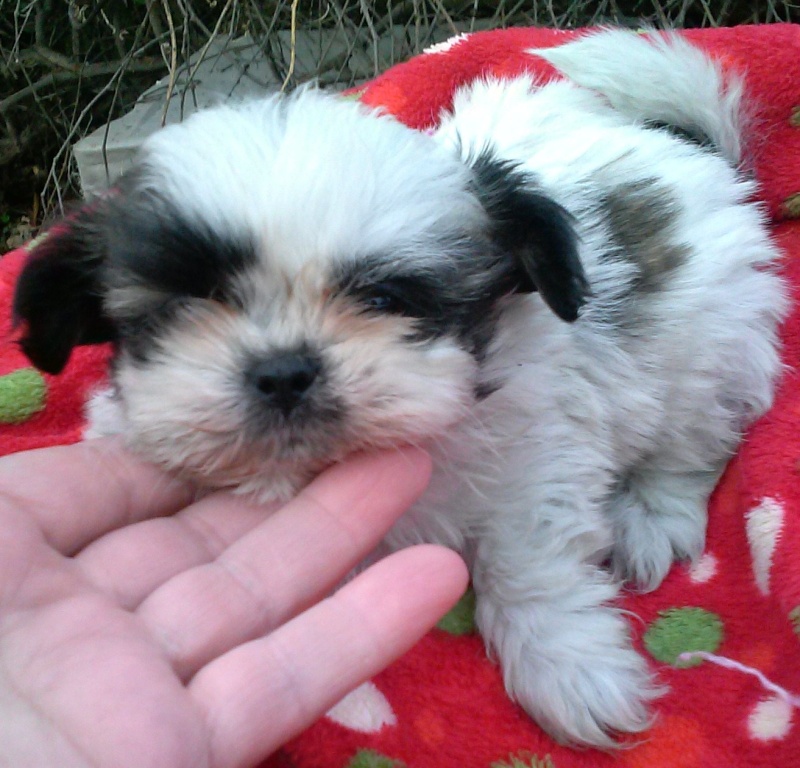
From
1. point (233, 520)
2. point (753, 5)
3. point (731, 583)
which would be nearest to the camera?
point (233, 520)

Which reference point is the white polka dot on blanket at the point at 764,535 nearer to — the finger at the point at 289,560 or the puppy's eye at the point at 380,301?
the finger at the point at 289,560

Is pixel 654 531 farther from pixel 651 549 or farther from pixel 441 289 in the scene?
pixel 441 289

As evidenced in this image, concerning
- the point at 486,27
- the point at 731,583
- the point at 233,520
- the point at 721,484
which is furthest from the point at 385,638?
the point at 486,27

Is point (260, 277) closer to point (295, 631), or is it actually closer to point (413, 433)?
point (413, 433)

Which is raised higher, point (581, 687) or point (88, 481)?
point (88, 481)

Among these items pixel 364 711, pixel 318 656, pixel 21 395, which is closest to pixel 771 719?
pixel 364 711

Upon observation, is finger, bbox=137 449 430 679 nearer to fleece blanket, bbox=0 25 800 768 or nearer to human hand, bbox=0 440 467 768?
human hand, bbox=0 440 467 768

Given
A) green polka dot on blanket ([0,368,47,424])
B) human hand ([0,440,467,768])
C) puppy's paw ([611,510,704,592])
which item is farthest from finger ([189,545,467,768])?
green polka dot on blanket ([0,368,47,424])
